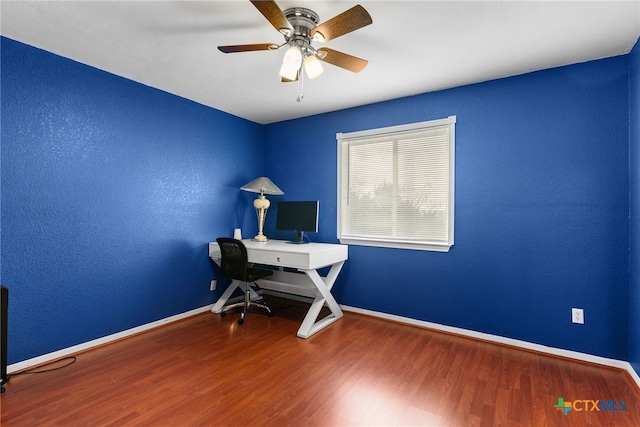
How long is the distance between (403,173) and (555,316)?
185 centimetres

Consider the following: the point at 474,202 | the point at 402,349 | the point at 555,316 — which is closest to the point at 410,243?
the point at 474,202

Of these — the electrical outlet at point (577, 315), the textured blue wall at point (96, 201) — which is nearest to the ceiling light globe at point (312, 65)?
the textured blue wall at point (96, 201)

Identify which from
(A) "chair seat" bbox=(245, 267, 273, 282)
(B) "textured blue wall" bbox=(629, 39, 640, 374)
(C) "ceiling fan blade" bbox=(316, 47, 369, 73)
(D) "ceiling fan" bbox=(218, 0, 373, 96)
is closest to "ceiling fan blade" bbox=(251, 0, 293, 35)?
(D) "ceiling fan" bbox=(218, 0, 373, 96)

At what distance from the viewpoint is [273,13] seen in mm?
1617

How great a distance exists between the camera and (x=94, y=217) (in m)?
2.71

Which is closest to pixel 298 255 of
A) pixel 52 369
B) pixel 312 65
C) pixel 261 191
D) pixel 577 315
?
pixel 261 191

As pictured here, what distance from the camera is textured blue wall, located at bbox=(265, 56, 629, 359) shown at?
7.97 feet

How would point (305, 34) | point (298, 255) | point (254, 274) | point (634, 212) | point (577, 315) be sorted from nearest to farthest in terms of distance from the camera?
point (305, 34)
point (634, 212)
point (577, 315)
point (298, 255)
point (254, 274)

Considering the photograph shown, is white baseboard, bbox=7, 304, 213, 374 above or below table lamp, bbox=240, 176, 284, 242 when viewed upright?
below

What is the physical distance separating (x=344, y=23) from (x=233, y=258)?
2484 mm

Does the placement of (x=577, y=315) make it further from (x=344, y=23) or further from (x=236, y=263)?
(x=236, y=263)

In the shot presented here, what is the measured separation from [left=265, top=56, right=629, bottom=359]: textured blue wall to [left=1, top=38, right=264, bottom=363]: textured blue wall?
2.20m

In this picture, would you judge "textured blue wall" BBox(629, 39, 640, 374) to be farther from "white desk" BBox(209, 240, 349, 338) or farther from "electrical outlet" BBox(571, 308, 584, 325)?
"white desk" BBox(209, 240, 349, 338)

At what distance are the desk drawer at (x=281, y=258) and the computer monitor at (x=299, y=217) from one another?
0.55 meters
